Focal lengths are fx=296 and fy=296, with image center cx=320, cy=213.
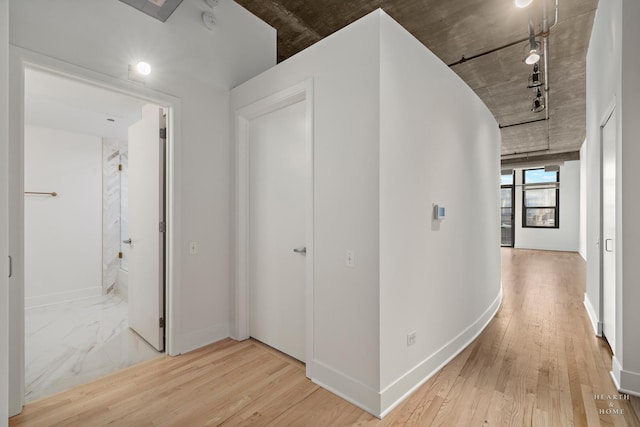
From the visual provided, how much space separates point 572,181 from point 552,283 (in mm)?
6396

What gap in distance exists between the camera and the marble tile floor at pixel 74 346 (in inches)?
94.3

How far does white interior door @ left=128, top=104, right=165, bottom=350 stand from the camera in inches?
111

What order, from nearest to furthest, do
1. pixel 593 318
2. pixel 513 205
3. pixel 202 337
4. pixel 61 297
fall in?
pixel 202 337 → pixel 593 318 → pixel 61 297 → pixel 513 205

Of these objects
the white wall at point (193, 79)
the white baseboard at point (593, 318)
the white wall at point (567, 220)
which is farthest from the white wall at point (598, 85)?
the white wall at point (567, 220)

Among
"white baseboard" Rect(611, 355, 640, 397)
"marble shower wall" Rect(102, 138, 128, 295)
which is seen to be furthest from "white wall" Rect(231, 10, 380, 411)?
"marble shower wall" Rect(102, 138, 128, 295)

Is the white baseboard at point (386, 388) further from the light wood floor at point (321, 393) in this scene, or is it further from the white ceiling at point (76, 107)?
the white ceiling at point (76, 107)

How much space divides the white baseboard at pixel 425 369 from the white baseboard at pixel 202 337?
5.99 feet

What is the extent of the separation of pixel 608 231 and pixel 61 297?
273 inches

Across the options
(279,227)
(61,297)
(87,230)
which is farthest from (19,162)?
(61,297)

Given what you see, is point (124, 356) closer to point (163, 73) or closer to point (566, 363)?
point (163, 73)

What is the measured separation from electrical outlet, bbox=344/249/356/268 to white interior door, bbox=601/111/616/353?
2.34 m

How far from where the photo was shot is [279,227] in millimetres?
2795

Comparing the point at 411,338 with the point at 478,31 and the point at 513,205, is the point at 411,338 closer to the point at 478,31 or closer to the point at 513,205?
the point at 478,31

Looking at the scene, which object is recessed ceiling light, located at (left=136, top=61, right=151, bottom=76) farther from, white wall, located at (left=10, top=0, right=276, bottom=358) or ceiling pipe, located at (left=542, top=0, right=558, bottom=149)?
ceiling pipe, located at (left=542, top=0, right=558, bottom=149)
